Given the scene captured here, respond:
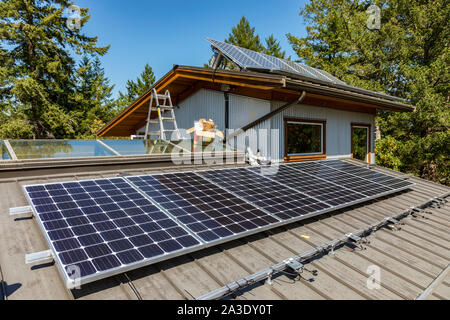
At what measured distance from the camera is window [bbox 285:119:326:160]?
9914 millimetres

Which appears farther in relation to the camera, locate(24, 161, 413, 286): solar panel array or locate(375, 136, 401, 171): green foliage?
locate(375, 136, 401, 171): green foliage

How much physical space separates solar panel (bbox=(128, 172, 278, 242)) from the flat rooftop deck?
0.28 m

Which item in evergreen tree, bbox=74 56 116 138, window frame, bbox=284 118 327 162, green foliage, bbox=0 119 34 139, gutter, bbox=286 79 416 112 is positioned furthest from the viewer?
evergreen tree, bbox=74 56 116 138

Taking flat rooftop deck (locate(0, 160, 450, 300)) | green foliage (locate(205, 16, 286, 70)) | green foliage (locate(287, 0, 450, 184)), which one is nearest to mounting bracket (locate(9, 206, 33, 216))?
flat rooftop deck (locate(0, 160, 450, 300))

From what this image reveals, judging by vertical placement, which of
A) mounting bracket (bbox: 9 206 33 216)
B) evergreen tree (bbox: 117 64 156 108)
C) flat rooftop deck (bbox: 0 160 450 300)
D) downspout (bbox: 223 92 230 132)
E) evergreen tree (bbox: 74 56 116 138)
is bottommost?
flat rooftop deck (bbox: 0 160 450 300)

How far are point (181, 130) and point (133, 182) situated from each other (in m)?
9.10

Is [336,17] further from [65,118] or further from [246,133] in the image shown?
[65,118]

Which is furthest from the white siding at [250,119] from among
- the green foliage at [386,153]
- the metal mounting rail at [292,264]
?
the green foliage at [386,153]

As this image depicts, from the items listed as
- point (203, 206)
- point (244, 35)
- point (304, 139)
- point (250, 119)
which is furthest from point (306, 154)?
point (244, 35)

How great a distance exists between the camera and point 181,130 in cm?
1367

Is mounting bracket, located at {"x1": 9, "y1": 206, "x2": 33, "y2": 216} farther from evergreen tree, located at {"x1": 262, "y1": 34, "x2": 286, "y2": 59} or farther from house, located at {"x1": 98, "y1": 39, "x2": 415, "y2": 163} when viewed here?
evergreen tree, located at {"x1": 262, "y1": 34, "x2": 286, "y2": 59}

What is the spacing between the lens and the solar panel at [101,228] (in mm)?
2672

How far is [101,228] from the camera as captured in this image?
3.22 meters
